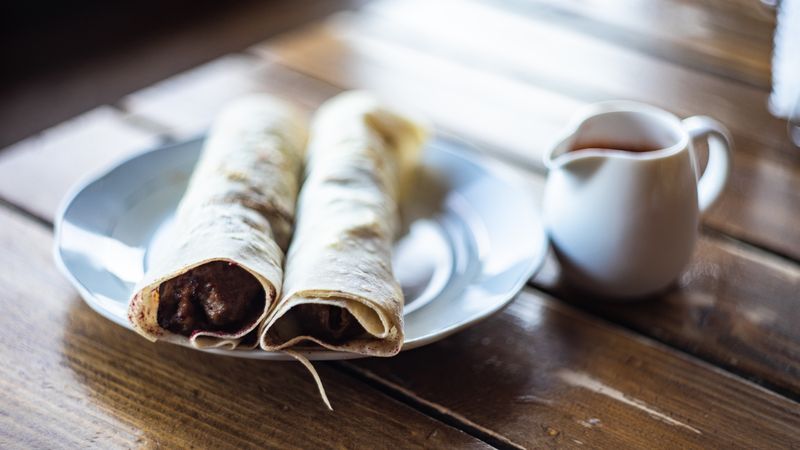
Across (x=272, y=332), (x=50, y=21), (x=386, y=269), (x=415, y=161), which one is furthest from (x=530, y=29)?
(x=50, y=21)

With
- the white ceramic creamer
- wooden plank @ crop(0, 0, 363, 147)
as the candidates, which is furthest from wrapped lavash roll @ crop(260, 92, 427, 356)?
wooden plank @ crop(0, 0, 363, 147)

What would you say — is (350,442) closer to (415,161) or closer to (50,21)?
(415,161)

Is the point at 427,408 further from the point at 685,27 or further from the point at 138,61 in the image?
the point at 138,61

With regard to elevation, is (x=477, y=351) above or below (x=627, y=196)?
below

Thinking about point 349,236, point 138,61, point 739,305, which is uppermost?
point 349,236

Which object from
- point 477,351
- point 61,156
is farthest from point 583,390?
point 61,156
